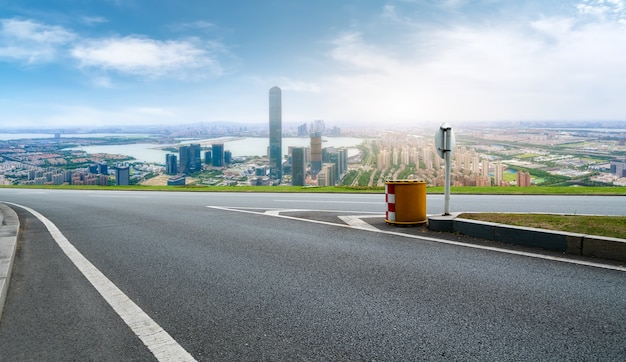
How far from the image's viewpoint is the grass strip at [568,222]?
6.56 m

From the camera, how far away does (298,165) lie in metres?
29.3

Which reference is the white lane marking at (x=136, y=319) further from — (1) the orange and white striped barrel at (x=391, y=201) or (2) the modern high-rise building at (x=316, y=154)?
(2) the modern high-rise building at (x=316, y=154)

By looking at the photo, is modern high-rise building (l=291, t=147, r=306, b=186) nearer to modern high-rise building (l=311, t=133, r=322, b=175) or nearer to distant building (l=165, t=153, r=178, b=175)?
modern high-rise building (l=311, t=133, r=322, b=175)

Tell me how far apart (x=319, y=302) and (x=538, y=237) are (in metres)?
4.22

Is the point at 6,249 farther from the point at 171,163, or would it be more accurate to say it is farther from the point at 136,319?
the point at 171,163

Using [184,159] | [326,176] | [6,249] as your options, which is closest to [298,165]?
[326,176]

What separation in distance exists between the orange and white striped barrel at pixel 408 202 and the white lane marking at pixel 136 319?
18.6 ft

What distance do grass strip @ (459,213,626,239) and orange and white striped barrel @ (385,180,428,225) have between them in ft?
2.90

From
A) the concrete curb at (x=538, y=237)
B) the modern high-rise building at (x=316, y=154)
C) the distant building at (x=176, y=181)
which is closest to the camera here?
the concrete curb at (x=538, y=237)

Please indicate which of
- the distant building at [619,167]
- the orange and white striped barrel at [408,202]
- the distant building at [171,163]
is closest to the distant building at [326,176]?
the distant building at [619,167]

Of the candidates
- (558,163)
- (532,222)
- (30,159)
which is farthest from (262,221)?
(30,159)

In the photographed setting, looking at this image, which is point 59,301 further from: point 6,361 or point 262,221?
point 262,221

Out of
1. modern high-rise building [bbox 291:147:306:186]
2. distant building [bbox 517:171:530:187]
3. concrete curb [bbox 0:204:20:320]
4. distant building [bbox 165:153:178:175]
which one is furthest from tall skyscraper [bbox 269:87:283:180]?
concrete curb [bbox 0:204:20:320]

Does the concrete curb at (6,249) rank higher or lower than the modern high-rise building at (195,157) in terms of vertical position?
Answer: lower
